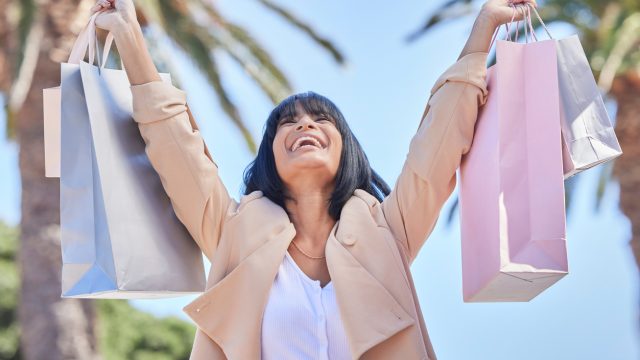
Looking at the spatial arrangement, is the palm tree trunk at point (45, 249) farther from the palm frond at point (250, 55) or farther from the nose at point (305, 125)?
the nose at point (305, 125)

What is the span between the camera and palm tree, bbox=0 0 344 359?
10398mm

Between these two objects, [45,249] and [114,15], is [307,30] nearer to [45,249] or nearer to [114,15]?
[45,249]

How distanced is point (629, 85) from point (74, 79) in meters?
9.93

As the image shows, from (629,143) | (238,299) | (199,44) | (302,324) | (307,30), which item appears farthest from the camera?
(629,143)

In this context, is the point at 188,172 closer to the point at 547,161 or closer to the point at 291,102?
the point at 291,102

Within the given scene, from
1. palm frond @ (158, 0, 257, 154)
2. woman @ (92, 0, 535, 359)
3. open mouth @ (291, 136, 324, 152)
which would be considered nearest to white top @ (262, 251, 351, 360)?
woman @ (92, 0, 535, 359)

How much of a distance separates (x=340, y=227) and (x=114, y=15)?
110cm

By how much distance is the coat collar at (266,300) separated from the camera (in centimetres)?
325

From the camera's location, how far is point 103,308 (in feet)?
48.5

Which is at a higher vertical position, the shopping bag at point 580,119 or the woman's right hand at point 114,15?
the shopping bag at point 580,119

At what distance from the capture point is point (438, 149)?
3.45 meters

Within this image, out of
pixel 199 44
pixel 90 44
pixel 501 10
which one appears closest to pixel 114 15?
pixel 90 44

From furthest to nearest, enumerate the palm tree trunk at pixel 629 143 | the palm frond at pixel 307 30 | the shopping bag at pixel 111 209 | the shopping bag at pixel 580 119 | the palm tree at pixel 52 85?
the palm tree trunk at pixel 629 143 < the palm frond at pixel 307 30 < the palm tree at pixel 52 85 < the shopping bag at pixel 111 209 < the shopping bag at pixel 580 119

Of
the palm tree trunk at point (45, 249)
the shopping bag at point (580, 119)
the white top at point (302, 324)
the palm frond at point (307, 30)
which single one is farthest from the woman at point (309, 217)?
the palm frond at point (307, 30)
